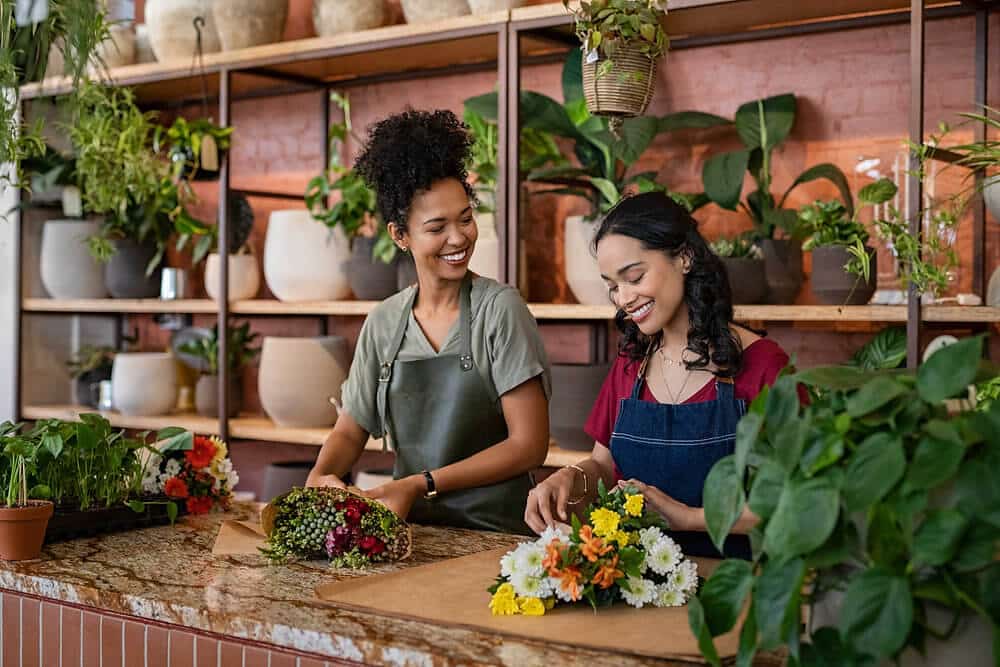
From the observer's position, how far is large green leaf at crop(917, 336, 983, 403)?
4.24 ft

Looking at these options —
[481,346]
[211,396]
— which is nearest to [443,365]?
[481,346]

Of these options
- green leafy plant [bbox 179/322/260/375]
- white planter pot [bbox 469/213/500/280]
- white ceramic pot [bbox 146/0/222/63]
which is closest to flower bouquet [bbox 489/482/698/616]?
white planter pot [bbox 469/213/500/280]

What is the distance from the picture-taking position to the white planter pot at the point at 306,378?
441 cm

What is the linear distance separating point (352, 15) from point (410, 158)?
1.78 metres

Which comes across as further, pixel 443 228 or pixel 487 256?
pixel 487 256

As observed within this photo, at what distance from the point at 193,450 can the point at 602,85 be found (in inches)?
53.2

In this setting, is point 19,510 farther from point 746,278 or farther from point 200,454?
point 746,278

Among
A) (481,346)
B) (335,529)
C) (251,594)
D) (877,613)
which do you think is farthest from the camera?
(481,346)

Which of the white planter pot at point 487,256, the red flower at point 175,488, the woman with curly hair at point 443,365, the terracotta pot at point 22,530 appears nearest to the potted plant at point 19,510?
the terracotta pot at point 22,530

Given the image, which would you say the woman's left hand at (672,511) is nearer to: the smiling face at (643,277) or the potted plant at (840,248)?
the smiling face at (643,277)

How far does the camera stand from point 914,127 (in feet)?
10.3

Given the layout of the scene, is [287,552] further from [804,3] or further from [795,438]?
[804,3]

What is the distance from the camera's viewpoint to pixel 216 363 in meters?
4.94

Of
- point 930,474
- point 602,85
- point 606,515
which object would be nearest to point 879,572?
point 930,474
